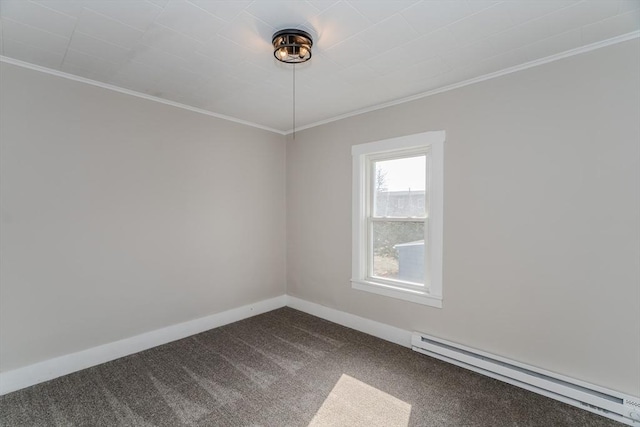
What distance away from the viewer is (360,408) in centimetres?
212

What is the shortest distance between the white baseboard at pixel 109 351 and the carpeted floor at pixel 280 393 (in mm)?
81

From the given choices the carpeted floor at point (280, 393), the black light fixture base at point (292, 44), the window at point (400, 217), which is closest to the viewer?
the black light fixture base at point (292, 44)

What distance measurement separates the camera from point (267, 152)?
4.12 meters

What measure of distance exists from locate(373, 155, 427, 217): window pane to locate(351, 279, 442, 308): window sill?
31.3 inches

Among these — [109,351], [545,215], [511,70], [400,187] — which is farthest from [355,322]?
[511,70]

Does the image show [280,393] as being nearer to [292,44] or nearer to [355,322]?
[355,322]

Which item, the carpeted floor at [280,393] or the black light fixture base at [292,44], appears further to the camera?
the carpeted floor at [280,393]

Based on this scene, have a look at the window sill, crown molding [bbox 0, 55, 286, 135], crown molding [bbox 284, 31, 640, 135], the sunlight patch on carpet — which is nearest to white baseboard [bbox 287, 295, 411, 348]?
the window sill

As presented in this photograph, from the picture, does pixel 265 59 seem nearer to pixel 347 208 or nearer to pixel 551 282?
pixel 347 208

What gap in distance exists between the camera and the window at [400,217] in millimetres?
2854

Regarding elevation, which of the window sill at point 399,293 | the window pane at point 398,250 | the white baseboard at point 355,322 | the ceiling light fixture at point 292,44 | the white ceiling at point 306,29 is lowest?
the white baseboard at point 355,322

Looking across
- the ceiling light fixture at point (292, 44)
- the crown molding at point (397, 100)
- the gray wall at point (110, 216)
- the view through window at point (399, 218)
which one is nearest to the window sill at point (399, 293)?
the view through window at point (399, 218)

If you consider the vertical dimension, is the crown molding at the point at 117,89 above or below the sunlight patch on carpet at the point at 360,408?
above

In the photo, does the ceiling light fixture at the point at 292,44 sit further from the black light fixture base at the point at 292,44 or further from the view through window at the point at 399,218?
the view through window at the point at 399,218
